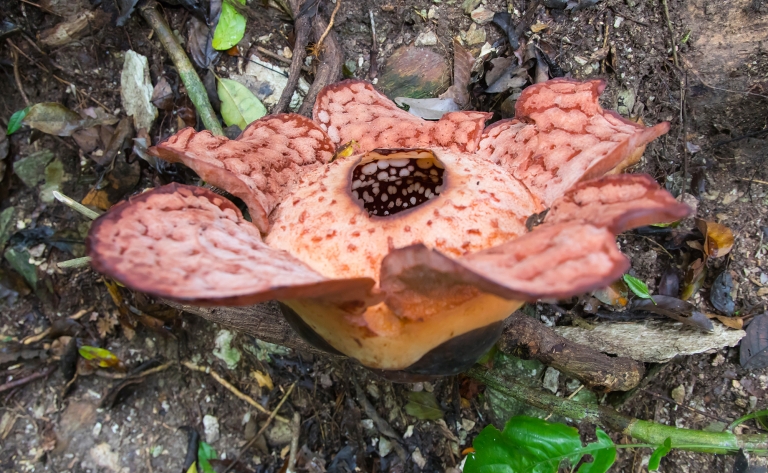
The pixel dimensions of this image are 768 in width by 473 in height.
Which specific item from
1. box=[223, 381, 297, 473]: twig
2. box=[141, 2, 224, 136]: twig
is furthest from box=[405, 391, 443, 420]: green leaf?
box=[141, 2, 224, 136]: twig

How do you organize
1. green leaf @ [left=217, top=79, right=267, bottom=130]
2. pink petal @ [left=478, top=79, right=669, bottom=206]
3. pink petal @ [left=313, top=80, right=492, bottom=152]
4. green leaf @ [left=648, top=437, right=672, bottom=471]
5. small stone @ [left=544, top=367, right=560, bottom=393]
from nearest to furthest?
1. pink petal @ [left=478, top=79, right=669, bottom=206]
2. green leaf @ [left=648, top=437, right=672, bottom=471]
3. pink petal @ [left=313, top=80, right=492, bottom=152]
4. small stone @ [left=544, top=367, right=560, bottom=393]
5. green leaf @ [left=217, top=79, right=267, bottom=130]

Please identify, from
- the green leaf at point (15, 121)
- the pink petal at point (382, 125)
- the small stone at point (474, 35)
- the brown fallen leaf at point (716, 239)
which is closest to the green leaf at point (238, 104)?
the pink petal at point (382, 125)

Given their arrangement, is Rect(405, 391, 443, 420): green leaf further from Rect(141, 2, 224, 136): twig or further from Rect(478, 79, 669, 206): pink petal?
Rect(141, 2, 224, 136): twig

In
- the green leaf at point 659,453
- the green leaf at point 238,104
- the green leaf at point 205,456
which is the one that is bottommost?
the green leaf at point 205,456

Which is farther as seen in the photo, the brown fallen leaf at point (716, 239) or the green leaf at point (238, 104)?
the green leaf at point (238, 104)

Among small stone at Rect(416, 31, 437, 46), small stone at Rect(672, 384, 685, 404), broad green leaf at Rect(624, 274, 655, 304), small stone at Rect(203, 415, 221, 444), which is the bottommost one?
small stone at Rect(203, 415, 221, 444)

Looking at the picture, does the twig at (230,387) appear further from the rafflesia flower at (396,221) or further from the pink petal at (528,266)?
the pink petal at (528,266)
